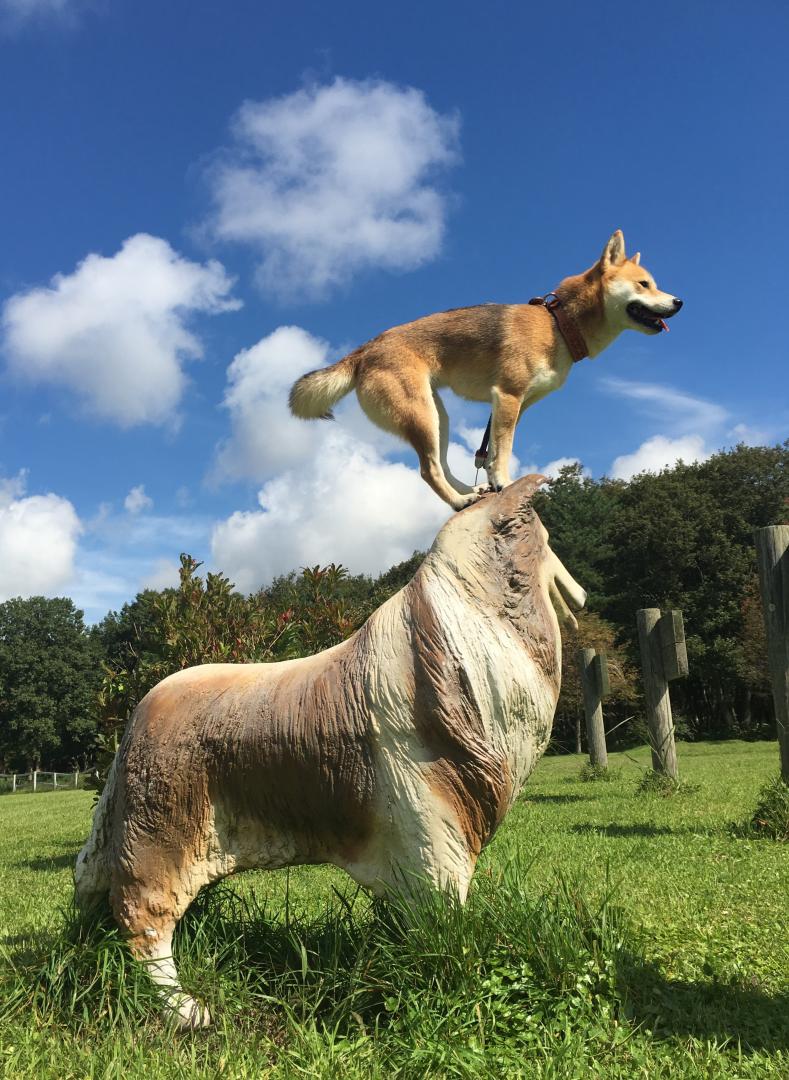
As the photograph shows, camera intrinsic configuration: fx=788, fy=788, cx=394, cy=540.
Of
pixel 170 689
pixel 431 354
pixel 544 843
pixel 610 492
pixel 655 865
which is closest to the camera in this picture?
pixel 170 689

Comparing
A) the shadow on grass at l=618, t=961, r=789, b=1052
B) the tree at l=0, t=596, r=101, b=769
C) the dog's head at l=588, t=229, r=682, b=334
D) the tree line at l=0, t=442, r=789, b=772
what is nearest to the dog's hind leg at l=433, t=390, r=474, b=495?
the dog's head at l=588, t=229, r=682, b=334

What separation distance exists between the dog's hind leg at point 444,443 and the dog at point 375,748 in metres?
0.33

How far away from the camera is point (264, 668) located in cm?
354

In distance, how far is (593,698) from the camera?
555 inches

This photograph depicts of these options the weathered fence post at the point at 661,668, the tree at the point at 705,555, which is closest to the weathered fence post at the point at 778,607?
the weathered fence post at the point at 661,668

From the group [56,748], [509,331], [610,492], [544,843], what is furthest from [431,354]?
[56,748]

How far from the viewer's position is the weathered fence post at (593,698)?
45.7ft

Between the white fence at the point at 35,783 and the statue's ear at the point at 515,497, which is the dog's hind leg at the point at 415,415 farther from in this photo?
the white fence at the point at 35,783

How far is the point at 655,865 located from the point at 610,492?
35.9 m

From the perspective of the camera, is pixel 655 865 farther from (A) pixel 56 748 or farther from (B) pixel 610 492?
(A) pixel 56 748

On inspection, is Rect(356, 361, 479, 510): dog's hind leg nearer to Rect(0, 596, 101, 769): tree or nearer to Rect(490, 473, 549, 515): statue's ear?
Rect(490, 473, 549, 515): statue's ear

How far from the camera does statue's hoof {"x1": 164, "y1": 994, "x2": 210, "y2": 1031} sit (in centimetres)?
299

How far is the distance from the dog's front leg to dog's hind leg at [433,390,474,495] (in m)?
0.14

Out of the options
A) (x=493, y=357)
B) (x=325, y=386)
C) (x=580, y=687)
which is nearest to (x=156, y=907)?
(x=325, y=386)
